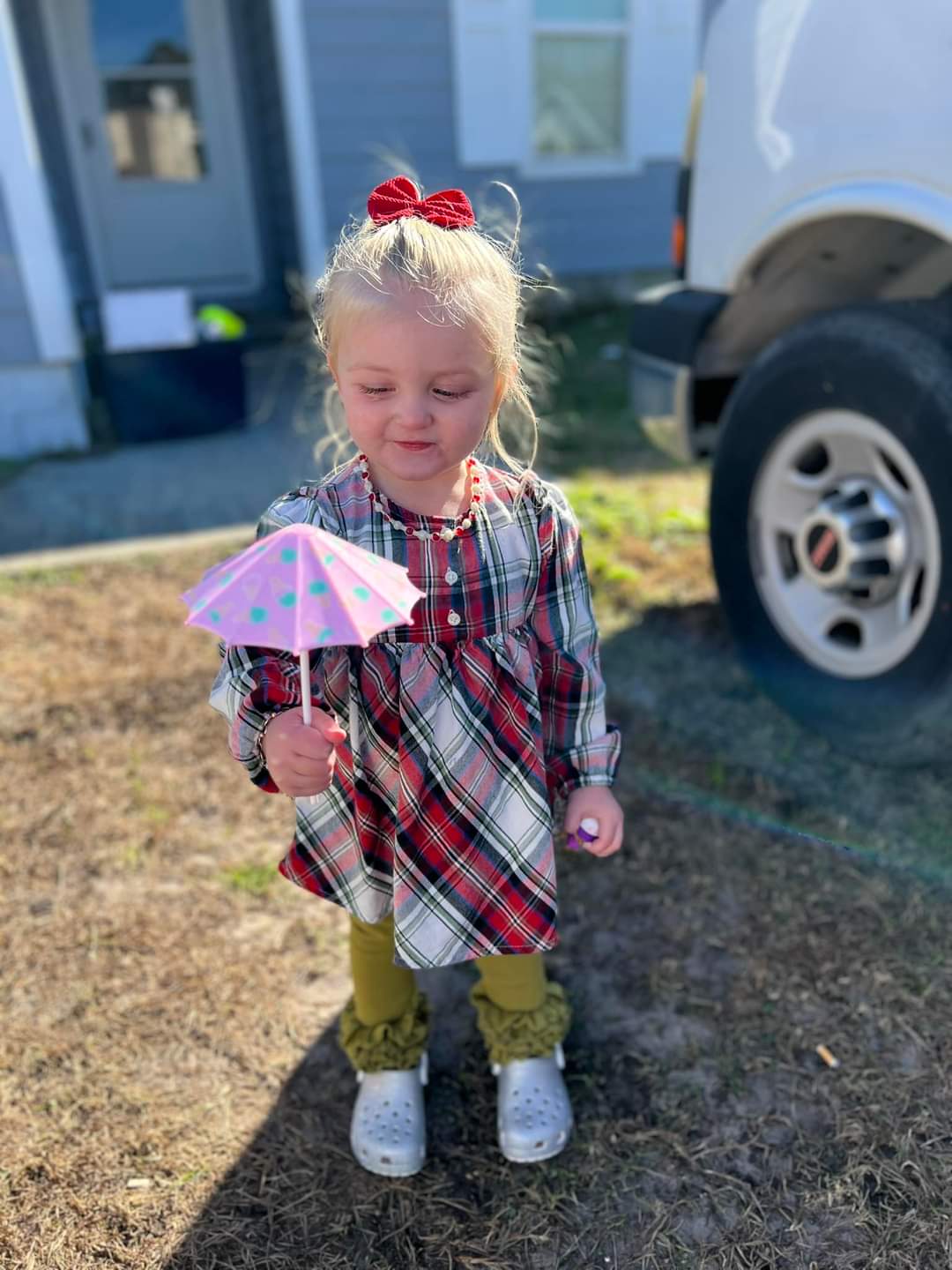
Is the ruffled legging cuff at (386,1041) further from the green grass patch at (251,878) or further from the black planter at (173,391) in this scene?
the black planter at (173,391)

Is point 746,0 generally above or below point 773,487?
above

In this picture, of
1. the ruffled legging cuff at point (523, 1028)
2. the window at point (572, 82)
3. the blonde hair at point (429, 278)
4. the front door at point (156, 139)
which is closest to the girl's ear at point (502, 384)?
the blonde hair at point (429, 278)

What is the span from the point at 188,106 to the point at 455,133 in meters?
2.28

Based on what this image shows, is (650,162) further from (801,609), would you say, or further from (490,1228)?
(490,1228)

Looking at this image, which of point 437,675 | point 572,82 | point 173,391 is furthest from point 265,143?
point 437,675

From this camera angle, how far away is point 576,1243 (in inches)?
57.4

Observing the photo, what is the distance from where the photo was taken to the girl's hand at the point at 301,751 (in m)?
1.23

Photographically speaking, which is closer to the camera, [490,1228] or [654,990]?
[490,1228]

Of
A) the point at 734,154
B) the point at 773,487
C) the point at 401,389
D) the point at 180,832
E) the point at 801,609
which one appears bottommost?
the point at 180,832

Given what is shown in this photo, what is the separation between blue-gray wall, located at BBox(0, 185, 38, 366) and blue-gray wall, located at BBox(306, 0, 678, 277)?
6.96ft

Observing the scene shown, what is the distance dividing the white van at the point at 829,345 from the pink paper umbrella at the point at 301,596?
151 cm

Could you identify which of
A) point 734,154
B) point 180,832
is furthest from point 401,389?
point 734,154

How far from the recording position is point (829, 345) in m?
2.32

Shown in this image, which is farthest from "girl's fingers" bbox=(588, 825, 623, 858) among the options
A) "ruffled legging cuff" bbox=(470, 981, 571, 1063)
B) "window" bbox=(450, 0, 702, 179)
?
"window" bbox=(450, 0, 702, 179)
